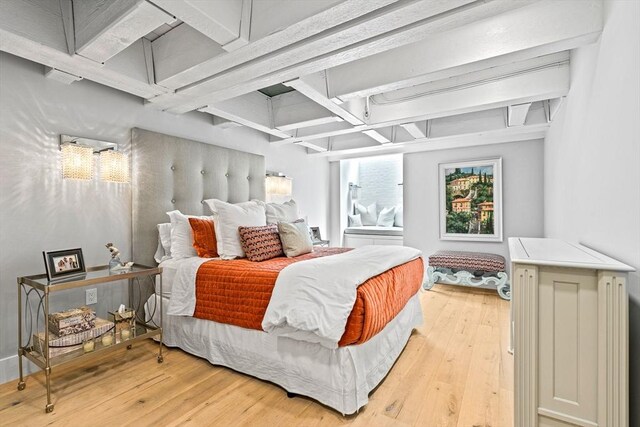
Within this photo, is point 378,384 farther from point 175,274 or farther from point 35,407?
point 35,407

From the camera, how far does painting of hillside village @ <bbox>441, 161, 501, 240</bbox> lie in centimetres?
433

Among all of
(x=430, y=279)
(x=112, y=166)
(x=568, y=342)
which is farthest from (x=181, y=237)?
(x=430, y=279)

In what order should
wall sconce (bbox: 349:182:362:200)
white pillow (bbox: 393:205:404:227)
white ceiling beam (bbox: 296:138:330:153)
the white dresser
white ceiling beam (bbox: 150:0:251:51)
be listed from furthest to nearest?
wall sconce (bbox: 349:182:362:200) → white pillow (bbox: 393:205:404:227) → white ceiling beam (bbox: 296:138:330:153) → white ceiling beam (bbox: 150:0:251:51) → the white dresser

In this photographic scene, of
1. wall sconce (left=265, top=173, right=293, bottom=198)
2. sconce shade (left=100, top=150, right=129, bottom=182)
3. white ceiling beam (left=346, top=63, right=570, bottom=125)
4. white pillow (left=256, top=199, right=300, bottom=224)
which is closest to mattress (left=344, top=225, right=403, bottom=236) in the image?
wall sconce (left=265, top=173, right=293, bottom=198)

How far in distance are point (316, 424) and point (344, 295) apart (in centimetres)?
69

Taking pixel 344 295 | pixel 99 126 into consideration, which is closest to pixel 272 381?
pixel 344 295

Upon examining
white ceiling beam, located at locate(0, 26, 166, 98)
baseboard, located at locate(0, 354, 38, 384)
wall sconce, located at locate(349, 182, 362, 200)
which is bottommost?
→ baseboard, located at locate(0, 354, 38, 384)

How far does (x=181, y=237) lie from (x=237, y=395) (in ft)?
4.52

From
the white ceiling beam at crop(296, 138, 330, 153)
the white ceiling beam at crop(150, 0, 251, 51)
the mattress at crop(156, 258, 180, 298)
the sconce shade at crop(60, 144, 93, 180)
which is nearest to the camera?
the white ceiling beam at crop(150, 0, 251, 51)

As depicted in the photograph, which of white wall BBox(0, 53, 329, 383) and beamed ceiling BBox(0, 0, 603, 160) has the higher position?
beamed ceiling BBox(0, 0, 603, 160)

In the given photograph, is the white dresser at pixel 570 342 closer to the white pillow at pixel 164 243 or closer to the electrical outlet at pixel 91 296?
the white pillow at pixel 164 243

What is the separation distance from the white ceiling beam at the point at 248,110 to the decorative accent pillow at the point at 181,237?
3.39 ft

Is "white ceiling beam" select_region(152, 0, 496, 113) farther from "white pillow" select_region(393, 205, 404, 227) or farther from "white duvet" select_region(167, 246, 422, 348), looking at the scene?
"white pillow" select_region(393, 205, 404, 227)

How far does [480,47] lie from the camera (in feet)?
6.25
